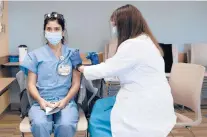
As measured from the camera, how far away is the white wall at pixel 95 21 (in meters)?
3.71

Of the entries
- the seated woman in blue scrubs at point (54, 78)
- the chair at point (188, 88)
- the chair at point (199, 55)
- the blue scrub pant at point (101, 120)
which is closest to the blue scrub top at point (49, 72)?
the seated woman in blue scrubs at point (54, 78)

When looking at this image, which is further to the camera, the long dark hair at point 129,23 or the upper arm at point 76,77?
the upper arm at point 76,77

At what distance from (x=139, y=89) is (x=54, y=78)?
2.03ft

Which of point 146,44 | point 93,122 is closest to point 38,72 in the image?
point 93,122

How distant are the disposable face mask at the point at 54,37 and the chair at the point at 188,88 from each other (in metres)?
0.98

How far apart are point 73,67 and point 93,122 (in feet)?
1.44

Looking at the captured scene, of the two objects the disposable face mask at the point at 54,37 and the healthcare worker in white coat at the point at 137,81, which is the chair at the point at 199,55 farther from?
the disposable face mask at the point at 54,37

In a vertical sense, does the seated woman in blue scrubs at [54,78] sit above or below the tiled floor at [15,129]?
above

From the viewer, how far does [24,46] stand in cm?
359

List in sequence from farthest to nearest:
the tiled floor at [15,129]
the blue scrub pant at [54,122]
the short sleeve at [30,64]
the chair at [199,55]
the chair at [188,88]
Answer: the chair at [199,55], the tiled floor at [15,129], the chair at [188,88], the short sleeve at [30,64], the blue scrub pant at [54,122]

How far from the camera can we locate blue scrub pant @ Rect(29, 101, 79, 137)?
1568mm

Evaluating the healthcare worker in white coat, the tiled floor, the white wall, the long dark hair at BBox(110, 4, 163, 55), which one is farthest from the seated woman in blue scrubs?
the white wall

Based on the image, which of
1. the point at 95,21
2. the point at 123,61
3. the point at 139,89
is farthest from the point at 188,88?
the point at 95,21

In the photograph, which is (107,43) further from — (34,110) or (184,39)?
(34,110)
